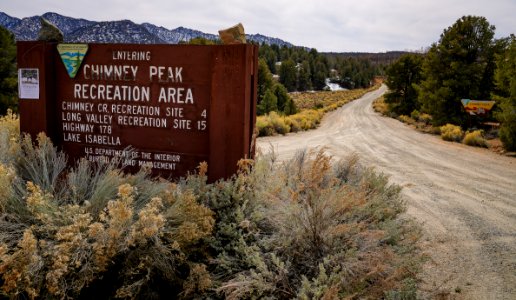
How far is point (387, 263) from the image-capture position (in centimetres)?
353

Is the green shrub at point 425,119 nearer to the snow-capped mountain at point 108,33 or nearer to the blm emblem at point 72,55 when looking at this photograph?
the snow-capped mountain at point 108,33

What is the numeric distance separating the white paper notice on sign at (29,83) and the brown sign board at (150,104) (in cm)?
2

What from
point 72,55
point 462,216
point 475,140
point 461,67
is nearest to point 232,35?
point 72,55

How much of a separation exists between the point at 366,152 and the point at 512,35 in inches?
374

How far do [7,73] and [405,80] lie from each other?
Answer: 110 ft

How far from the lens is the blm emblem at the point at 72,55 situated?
4.83 meters

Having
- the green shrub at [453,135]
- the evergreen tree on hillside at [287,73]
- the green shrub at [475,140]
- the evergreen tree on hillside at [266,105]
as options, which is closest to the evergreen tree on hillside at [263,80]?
the evergreen tree on hillside at [266,105]

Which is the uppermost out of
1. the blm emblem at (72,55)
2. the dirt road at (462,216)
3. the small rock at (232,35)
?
the small rock at (232,35)

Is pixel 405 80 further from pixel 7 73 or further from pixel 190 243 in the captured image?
pixel 190 243

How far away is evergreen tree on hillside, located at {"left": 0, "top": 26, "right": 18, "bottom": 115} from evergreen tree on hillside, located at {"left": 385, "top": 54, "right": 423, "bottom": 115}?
32.0 meters

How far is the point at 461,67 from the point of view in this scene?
23.9 metres

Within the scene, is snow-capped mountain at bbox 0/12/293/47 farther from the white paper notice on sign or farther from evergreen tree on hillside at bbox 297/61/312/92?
evergreen tree on hillside at bbox 297/61/312/92

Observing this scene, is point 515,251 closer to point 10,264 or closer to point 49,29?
point 10,264

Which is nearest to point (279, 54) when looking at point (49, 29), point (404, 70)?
point (404, 70)
